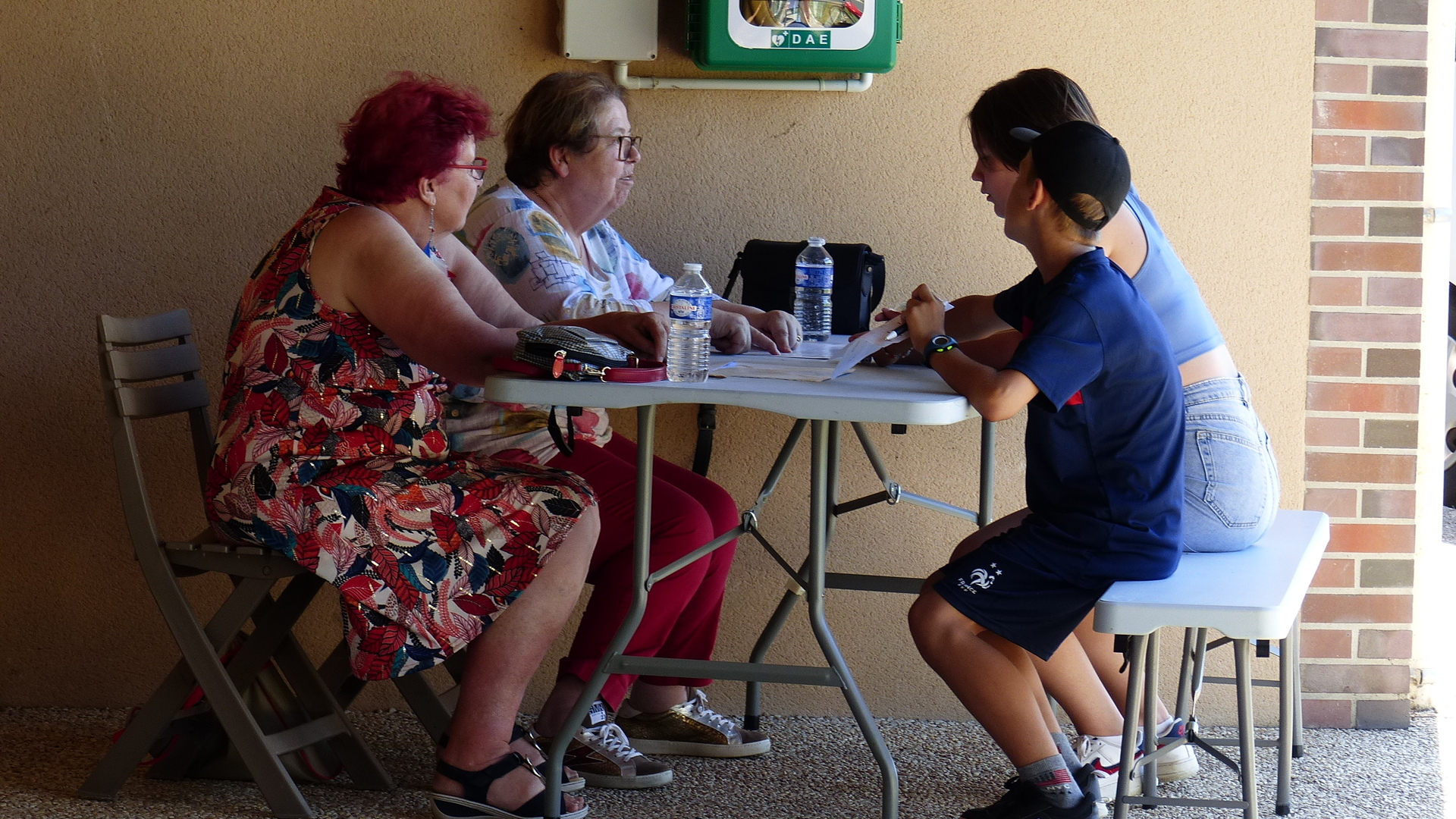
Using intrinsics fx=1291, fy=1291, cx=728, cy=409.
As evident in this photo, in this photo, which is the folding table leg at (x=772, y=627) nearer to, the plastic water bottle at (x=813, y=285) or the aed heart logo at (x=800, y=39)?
the plastic water bottle at (x=813, y=285)

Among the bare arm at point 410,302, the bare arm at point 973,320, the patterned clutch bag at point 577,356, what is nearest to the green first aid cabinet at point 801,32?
the bare arm at point 973,320

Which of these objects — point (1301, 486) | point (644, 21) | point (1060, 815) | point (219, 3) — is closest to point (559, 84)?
point (644, 21)

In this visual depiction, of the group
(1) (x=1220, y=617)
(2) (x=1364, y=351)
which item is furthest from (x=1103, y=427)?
(2) (x=1364, y=351)

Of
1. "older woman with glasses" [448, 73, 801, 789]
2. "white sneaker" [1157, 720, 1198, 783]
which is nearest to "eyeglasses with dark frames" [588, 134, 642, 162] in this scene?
"older woman with glasses" [448, 73, 801, 789]

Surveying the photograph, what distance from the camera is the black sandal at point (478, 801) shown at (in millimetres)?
2191

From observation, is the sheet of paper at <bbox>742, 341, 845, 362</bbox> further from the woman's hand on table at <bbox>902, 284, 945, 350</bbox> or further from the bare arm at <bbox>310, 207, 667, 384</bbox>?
the bare arm at <bbox>310, 207, 667, 384</bbox>

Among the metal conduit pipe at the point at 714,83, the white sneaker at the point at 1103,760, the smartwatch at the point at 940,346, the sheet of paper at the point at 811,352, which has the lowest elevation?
the white sneaker at the point at 1103,760

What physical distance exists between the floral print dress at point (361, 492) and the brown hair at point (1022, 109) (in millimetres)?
981

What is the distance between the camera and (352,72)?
9.24 feet

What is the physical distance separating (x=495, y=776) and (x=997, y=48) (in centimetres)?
183

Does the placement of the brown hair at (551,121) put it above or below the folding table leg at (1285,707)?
above

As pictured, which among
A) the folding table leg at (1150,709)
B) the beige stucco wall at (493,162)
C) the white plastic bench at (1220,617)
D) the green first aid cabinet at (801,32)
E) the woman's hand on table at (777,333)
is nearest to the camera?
the white plastic bench at (1220,617)

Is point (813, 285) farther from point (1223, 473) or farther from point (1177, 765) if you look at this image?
point (1177, 765)

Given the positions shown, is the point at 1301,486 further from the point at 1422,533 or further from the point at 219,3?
the point at 219,3
